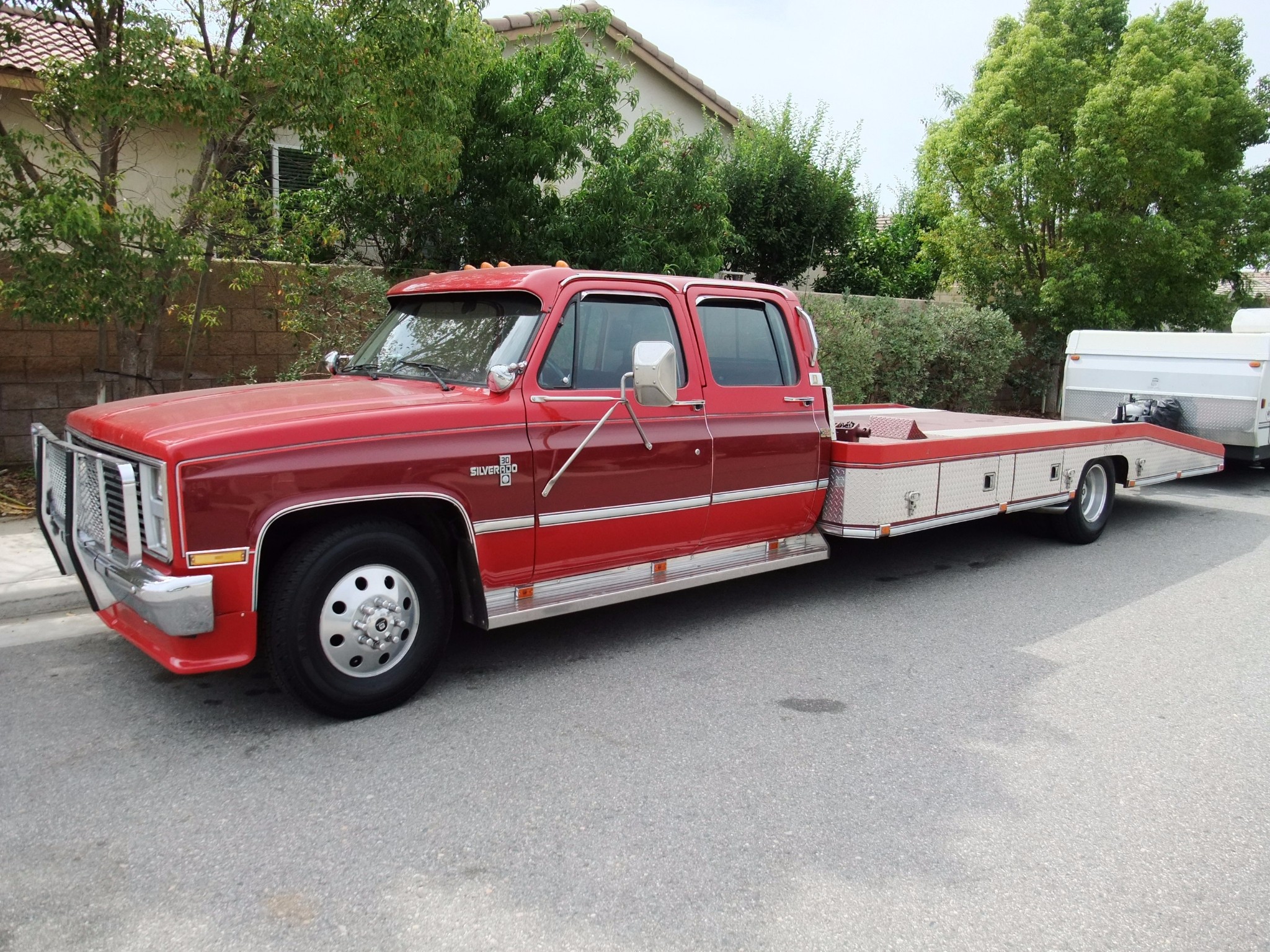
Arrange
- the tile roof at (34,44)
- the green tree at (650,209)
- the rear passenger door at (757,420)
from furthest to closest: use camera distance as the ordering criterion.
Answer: the green tree at (650,209)
the tile roof at (34,44)
the rear passenger door at (757,420)

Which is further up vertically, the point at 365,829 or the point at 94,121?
the point at 94,121

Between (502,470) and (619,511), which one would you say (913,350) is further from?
(502,470)

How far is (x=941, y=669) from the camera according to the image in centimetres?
536

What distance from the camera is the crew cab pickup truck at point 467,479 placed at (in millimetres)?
4055

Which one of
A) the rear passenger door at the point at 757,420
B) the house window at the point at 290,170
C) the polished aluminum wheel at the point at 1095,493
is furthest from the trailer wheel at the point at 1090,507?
the house window at the point at 290,170

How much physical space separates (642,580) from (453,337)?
1663mm

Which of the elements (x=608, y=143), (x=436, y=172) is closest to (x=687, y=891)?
(x=436, y=172)

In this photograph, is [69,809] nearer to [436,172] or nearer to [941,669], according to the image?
[941,669]

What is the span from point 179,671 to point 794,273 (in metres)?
15.4

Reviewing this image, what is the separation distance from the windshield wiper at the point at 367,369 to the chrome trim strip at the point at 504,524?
1293 millimetres

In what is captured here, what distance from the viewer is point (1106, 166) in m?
15.6

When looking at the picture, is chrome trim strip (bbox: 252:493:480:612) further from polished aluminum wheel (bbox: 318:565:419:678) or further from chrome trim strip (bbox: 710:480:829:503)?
chrome trim strip (bbox: 710:480:829:503)

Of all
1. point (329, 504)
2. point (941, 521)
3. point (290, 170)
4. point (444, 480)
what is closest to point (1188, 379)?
point (941, 521)

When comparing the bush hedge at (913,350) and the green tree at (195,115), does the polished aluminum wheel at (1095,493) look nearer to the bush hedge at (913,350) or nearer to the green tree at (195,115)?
the bush hedge at (913,350)
